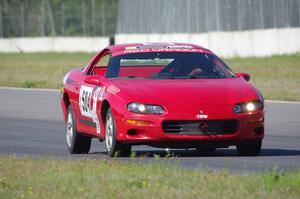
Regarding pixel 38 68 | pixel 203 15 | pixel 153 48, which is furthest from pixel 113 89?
pixel 203 15

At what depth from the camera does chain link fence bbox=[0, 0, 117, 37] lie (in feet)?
215

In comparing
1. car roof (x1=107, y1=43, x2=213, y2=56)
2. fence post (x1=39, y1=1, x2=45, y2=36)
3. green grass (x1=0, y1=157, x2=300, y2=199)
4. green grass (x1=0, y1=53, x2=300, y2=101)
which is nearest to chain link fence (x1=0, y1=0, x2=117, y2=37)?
fence post (x1=39, y1=1, x2=45, y2=36)

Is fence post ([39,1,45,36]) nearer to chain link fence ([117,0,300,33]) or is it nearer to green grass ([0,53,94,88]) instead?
green grass ([0,53,94,88])

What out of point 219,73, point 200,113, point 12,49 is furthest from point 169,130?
point 12,49

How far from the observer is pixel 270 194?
29.6 ft

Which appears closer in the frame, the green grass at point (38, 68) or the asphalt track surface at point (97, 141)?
the asphalt track surface at point (97, 141)

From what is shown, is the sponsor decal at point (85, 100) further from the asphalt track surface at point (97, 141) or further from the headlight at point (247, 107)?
the headlight at point (247, 107)

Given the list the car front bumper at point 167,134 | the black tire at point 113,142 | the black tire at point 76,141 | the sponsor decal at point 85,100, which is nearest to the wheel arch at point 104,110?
the black tire at point 113,142

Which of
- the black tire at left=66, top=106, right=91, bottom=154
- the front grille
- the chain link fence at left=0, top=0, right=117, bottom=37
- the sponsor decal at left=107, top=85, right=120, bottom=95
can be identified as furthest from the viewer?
the chain link fence at left=0, top=0, right=117, bottom=37

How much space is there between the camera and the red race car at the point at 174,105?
12906 mm

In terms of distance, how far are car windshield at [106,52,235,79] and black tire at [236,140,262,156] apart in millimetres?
946

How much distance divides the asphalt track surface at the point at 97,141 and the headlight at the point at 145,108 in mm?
548

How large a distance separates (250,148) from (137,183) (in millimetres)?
3899

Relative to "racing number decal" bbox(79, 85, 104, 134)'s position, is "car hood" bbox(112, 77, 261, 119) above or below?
above
